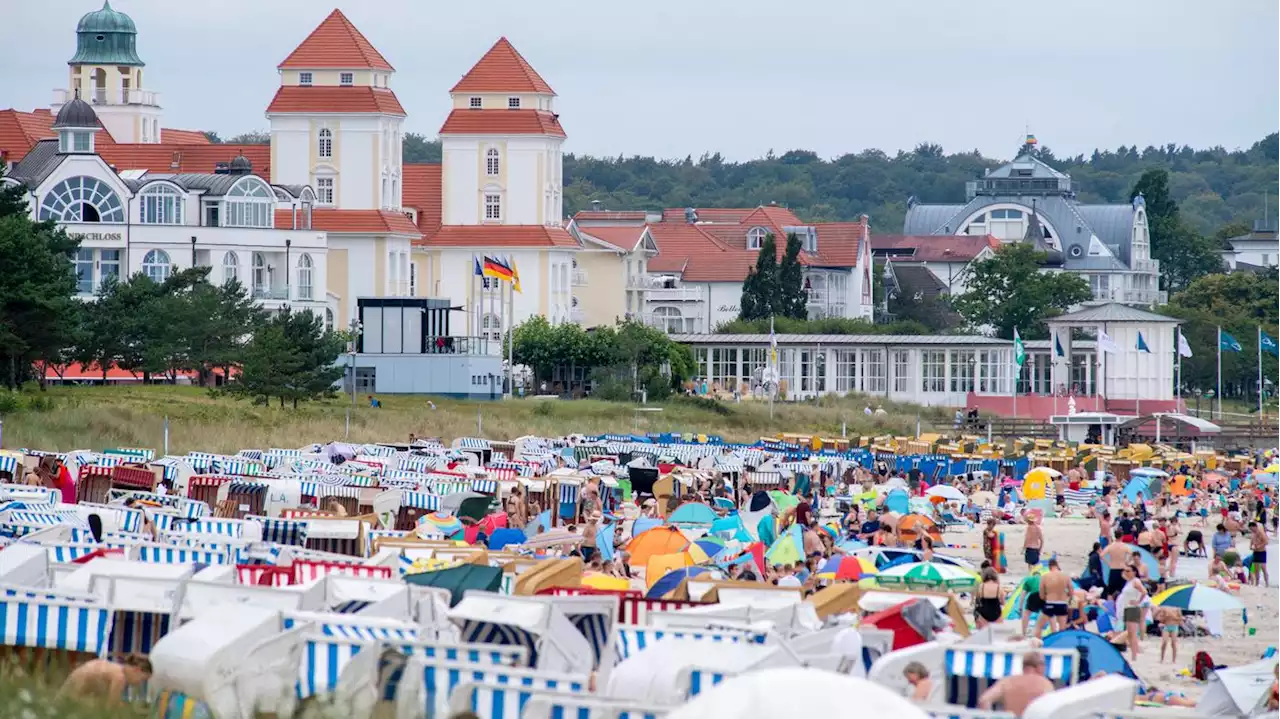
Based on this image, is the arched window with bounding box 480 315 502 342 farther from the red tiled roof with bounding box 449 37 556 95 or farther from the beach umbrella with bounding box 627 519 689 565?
the beach umbrella with bounding box 627 519 689 565

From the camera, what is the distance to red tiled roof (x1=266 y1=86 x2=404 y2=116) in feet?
248

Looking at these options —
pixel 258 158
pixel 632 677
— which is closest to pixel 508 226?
pixel 258 158

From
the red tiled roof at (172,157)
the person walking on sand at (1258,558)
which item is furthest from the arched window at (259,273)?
the person walking on sand at (1258,558)

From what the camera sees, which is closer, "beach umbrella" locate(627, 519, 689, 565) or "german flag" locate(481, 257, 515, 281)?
"beach umbrella" locate(627, 519, 689, 565)

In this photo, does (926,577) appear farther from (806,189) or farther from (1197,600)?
(806,189)

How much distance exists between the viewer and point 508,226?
81.6 meters

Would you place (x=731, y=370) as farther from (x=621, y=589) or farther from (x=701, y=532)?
(x=621, y=589)

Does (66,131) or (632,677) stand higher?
(66,131)

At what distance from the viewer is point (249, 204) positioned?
216 ft

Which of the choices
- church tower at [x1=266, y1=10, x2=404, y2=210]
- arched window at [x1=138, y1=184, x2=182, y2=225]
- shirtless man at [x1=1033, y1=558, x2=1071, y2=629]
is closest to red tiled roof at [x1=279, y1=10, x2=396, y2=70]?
church tower at [x1=266, y1=10, x2=404, y2=210]

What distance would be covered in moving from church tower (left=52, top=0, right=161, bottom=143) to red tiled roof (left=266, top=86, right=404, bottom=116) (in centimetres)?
1053

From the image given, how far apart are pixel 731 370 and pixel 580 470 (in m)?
40.6

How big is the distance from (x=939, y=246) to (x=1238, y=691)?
99.5 m

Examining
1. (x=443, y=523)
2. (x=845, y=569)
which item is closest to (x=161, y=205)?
(x=443, y=523)
